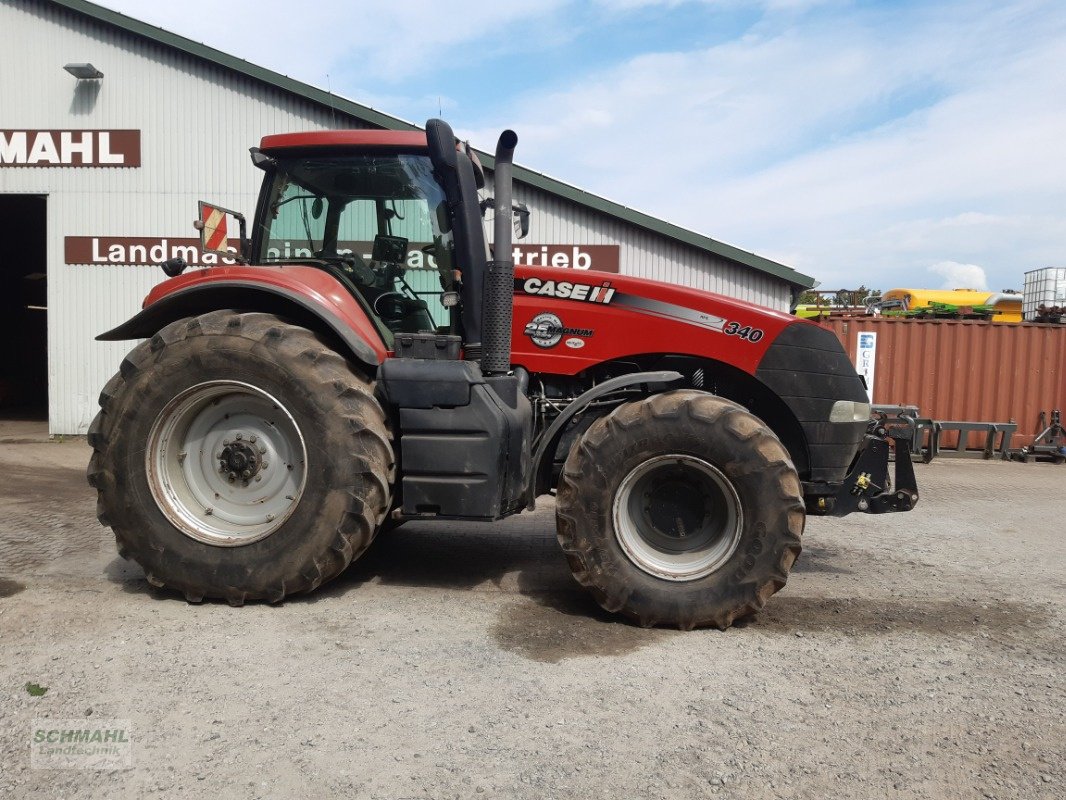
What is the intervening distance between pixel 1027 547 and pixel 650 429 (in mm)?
4205

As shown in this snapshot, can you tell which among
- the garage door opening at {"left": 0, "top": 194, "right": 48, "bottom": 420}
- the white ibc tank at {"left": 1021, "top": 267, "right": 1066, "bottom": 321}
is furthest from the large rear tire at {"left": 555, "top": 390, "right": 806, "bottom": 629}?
the garage door opening at {"left": 0, "top": 194, "right": 48, "bottom": 420}

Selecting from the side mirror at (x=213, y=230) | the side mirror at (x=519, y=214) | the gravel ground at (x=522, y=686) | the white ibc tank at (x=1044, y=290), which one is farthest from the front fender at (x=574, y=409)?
the white ibc tank at (x=1044, y=290)

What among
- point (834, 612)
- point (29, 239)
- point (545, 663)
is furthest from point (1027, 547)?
point (29, 239)

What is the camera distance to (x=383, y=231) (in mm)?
4492

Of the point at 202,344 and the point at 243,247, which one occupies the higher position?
the point at 243,247

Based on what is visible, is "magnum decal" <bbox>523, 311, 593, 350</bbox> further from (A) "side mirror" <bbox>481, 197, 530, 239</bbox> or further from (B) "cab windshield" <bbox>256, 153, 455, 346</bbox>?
(A) "side mirror" <bbox>481, 197, 530, 239</bbox>

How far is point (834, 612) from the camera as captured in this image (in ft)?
14.3

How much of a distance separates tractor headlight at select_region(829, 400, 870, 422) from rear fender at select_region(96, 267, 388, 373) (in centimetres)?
258

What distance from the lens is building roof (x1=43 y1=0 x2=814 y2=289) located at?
11.2 metres

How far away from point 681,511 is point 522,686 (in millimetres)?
1391

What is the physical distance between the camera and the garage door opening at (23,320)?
17.7 m

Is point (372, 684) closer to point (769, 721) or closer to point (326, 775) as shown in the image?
point (326, 775)

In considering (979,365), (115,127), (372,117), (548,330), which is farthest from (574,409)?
(979,365)

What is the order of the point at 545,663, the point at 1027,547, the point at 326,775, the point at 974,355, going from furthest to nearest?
the point at 974,355 < the point at 1027,547 < the point at 545,663 < the point at 326,775
